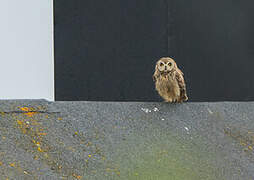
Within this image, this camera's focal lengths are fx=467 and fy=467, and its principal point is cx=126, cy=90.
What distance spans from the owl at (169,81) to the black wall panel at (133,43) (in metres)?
1.90

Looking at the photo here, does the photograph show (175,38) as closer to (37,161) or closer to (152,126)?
(152,126)

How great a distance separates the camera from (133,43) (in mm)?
6453

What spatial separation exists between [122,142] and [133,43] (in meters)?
2.97

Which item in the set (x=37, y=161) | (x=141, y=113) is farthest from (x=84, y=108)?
(x=37, y=161)

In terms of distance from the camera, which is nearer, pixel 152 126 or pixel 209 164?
pixel 209 164

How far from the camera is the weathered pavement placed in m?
3.29

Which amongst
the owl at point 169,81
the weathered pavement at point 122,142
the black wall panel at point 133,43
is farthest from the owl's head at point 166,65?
the black wall panel at point 133,43

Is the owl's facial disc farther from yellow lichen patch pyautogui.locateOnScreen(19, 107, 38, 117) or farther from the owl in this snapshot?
yellow lichen patch pyautogui.locateOnScreen(19, 107, 38, 117)

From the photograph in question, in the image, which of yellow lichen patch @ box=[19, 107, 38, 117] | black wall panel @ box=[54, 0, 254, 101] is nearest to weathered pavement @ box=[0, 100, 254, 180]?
yellow lichen patch @ box=[19, 107, 38, 117]

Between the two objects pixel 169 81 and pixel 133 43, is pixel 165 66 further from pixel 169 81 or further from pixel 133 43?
pixel 133 43

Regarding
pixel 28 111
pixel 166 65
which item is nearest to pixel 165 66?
pixel 166 65

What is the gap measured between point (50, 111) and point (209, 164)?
1.33m

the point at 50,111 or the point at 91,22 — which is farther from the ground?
the point at 91,22

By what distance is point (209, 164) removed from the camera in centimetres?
364
